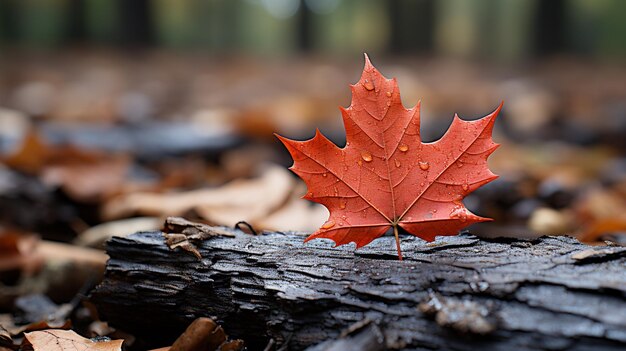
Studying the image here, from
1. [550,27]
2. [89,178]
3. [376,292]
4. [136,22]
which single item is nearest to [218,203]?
[89,178]

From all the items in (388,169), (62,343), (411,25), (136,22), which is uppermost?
(411,25)

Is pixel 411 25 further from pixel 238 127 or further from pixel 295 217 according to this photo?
pixel 295 217

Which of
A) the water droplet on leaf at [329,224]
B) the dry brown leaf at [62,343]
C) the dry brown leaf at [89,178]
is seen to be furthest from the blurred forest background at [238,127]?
the water droplet on leaf at [329,224]

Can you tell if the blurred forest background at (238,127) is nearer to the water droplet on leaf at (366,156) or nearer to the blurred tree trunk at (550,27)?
the blurred tree trunk at (550,27)

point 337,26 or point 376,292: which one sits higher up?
point 337,26

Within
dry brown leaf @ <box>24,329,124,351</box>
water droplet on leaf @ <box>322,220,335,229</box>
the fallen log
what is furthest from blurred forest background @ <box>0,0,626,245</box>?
water droplet on leaf @ <box>322,220,335,229</box>

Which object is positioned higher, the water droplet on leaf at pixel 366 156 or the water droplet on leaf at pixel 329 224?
the water droplet on leaf at pixel 366 156

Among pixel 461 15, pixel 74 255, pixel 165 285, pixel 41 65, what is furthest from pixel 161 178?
pixel 461 15
